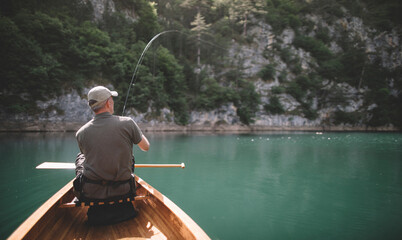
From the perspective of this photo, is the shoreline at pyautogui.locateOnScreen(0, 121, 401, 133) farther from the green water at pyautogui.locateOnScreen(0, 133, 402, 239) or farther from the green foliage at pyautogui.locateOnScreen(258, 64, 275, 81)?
the green water at pyautogui.locateOnScreen(0, 133, 402, 239)

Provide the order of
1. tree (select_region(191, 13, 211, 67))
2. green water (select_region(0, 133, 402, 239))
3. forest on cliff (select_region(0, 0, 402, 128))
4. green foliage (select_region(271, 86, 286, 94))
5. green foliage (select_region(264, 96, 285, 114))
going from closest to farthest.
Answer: green water (select_region(0, 133, 402, 239)), forest on cliff (select_region(0, 0, 402, 128)), tree (select_region(191, 13, 211, 67)), green foliage (select_region(264, 96, 285, 114)), green foliage (select_region(271, 86, 286, 94))

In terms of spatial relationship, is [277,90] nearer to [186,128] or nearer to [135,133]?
[186,128]

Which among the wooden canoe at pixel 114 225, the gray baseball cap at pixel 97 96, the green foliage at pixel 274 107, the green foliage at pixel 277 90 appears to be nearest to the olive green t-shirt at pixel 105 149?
the gray baseball cap at pixel 97 96

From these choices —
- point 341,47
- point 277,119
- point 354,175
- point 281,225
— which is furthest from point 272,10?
point 281,225

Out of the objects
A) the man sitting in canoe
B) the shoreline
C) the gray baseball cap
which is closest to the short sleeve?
the man sitting in canoe

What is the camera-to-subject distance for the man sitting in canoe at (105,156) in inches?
81.4

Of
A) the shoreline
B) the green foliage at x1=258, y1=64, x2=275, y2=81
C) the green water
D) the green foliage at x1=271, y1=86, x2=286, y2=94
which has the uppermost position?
the green foliage at x1=258, y1=64, x2=275, y2=81

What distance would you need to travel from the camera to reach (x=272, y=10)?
4372cm

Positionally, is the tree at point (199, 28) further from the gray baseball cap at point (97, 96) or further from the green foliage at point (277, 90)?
the gray baseball cap at point (97, 96)

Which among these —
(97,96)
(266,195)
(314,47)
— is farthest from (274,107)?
(97,96)

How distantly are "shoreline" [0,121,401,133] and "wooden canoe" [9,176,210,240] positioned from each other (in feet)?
77.5

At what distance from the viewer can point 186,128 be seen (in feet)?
104

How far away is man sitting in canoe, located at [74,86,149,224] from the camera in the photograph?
6.78 feet

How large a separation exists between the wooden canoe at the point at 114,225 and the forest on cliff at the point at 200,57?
930 inches
